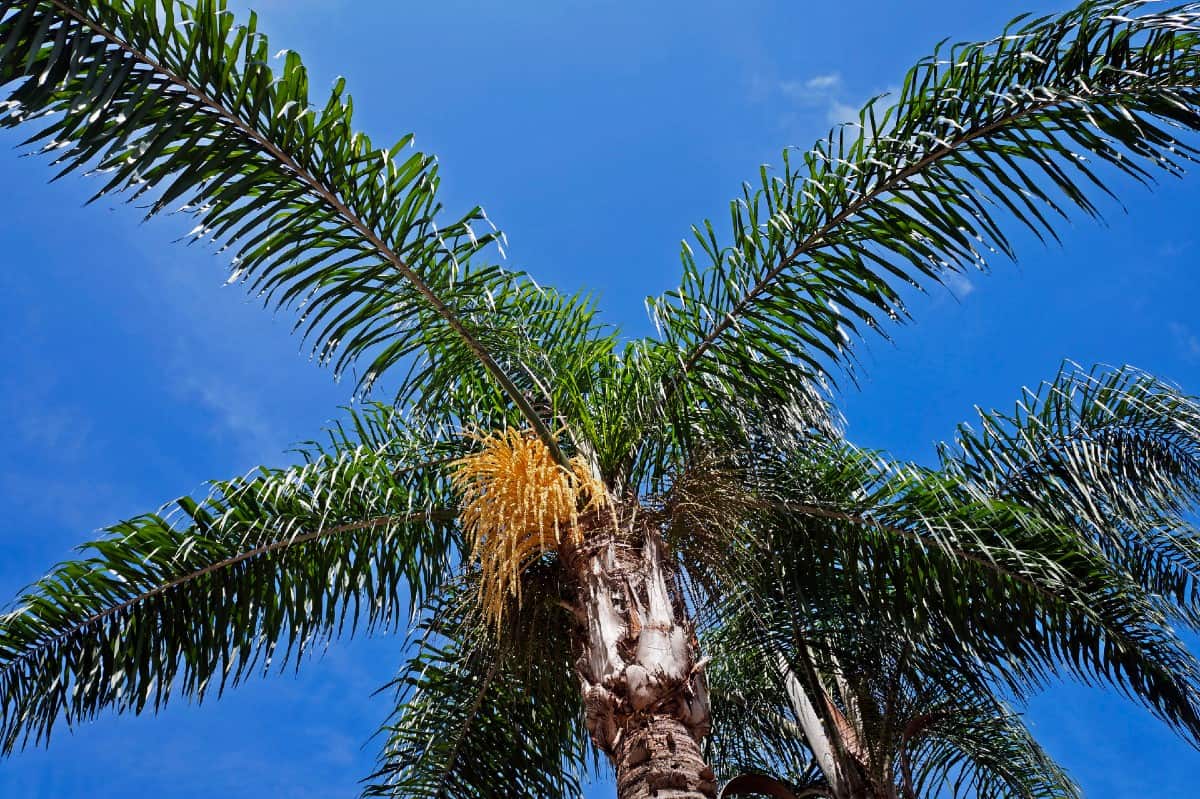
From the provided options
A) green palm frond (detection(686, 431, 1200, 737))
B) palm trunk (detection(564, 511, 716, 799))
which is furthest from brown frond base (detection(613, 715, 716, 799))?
green palm frond (detection(686, 431, 1200, 737))

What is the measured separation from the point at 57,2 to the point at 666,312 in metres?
3.30

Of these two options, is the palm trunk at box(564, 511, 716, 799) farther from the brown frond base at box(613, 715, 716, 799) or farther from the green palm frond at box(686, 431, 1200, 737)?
the green palm frond at box(686, 431, 1200, 737)

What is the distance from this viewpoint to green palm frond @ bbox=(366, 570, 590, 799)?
6062 mm

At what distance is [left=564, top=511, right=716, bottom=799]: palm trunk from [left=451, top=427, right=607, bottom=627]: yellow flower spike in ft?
0.71

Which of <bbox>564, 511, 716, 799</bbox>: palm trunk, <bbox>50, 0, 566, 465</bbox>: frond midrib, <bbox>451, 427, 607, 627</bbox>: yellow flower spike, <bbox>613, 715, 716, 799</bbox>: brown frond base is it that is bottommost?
<bbox>613, 715, 716, 799</bbox>: brown frond base

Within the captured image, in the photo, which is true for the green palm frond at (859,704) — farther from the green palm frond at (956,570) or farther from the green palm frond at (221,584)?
the green palm frond at (221,584)

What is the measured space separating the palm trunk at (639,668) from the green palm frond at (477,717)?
896 mm

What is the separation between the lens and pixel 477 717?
6223 mm

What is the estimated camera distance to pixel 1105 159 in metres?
4.60

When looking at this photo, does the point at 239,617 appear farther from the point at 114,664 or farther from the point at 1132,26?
the point at 1132,26

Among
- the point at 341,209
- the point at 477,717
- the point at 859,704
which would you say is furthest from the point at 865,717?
the point at 341,209

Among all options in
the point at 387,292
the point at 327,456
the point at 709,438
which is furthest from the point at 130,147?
the point at 709,438

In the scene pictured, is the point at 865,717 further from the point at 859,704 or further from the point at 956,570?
the point at 956,570

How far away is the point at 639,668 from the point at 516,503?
978 mm
